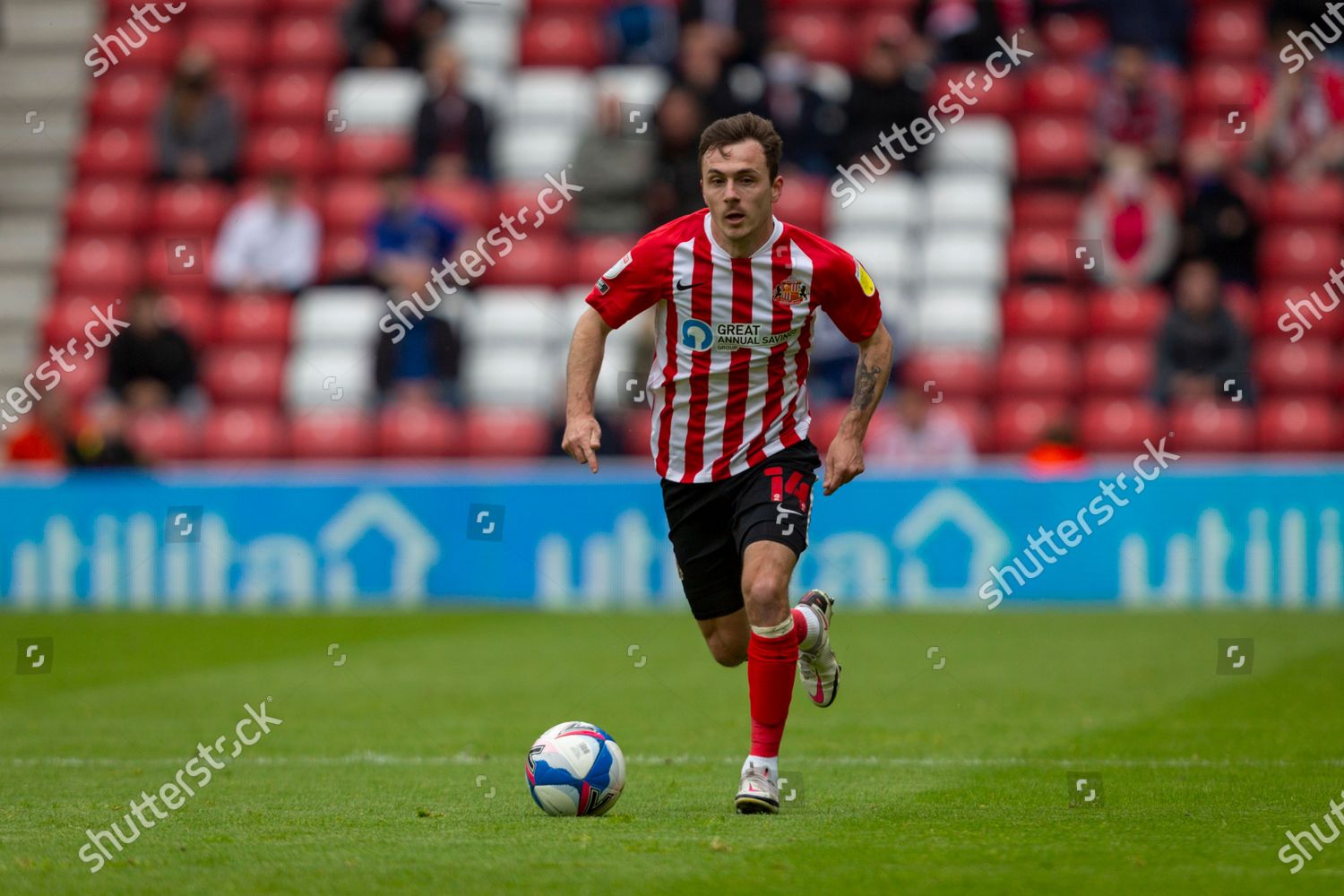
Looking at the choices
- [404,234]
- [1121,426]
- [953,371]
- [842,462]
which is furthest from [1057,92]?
[842,462]

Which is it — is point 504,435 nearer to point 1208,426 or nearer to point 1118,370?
point 1118,370

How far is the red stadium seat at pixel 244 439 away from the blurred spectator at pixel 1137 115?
789cm

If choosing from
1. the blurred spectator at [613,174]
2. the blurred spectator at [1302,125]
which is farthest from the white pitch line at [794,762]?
the blurred spectator at [1302,125]

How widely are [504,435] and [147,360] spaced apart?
10.5 ft

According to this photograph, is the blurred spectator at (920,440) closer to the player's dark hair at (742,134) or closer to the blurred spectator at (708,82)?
the blurred spectator at (708,82)

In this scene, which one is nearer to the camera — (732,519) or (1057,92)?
(732,519)

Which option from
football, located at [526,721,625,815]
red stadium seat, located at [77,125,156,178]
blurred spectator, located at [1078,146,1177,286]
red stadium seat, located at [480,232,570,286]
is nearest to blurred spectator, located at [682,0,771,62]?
red stadium seat, located at [480,232,570,286]

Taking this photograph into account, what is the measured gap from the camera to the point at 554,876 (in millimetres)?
5102

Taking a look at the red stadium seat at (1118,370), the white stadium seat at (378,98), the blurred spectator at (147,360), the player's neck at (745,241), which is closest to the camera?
the player's neck at (745,241)

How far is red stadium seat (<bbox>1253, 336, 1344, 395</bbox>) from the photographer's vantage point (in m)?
16.9

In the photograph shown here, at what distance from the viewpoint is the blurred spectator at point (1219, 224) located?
16.9 meters

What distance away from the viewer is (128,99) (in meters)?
20.7

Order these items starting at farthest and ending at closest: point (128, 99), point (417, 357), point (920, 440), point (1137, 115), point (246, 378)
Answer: point (128, 99), point (246, 378), point (1137, 115), point (417, 357), point (920, 440)

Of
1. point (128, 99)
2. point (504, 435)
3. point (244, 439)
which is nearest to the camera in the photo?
point (504, 435)
